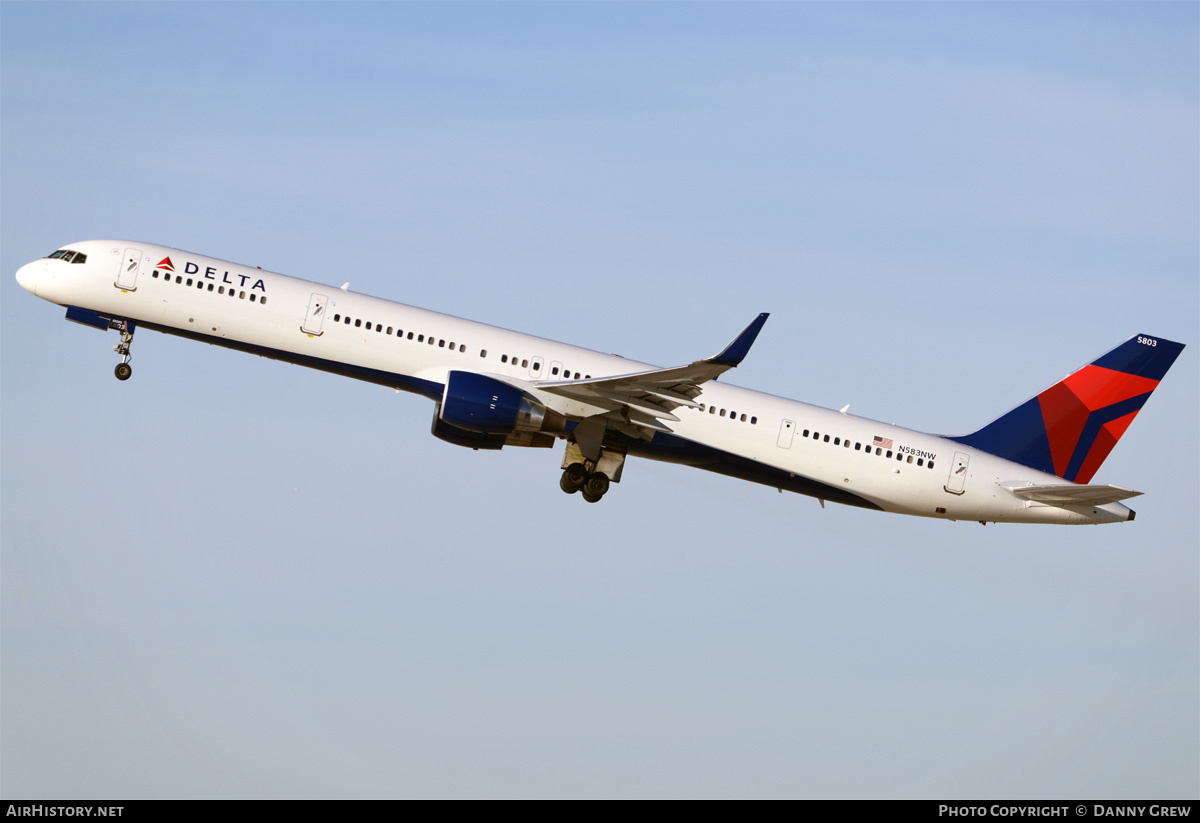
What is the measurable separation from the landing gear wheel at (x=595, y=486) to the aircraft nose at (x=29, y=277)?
19.9 meters

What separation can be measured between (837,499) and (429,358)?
601 inches

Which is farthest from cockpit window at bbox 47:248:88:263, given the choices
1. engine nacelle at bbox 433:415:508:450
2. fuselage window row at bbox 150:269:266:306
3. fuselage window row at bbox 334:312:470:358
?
engine nacelle at bbox 433:415:508:450

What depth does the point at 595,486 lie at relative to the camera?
46.1 meters

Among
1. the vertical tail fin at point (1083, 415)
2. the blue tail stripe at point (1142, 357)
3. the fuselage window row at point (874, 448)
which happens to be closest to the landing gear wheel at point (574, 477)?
the fuselage window row at point (874, 448)

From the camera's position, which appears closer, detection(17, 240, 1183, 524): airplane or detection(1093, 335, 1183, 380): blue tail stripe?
detection(17, 240, 1183, 524): airplane

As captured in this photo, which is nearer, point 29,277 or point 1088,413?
point 29,277

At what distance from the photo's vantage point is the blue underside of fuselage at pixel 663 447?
43875 mm

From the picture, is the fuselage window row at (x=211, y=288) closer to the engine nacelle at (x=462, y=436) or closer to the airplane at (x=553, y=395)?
the airplane at (x=553, y=395)

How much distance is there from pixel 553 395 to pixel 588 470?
145 inches

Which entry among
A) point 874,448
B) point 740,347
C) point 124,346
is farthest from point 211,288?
point 874,448

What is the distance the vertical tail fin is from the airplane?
4.62ft

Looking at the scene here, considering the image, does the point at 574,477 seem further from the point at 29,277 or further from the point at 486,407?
the point at 29,277

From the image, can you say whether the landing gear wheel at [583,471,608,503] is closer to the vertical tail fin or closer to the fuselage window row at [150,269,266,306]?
the fuselage window row at [150,269,266,306]

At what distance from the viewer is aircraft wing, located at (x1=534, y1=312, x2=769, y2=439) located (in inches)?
1598
